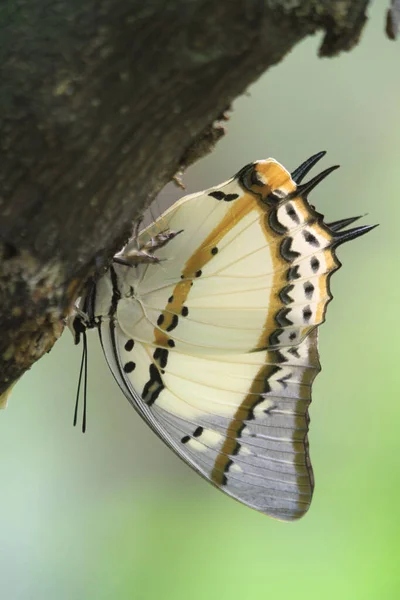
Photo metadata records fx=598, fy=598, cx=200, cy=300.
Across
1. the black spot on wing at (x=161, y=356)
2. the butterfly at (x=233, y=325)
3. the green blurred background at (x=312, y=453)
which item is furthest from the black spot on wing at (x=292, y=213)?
the green blurred background at (x=312, y=453)

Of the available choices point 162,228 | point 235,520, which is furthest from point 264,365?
point 235,520

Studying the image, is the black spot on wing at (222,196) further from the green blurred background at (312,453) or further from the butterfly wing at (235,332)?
the green blurred background at (312,453)

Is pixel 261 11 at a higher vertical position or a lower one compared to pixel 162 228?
lower

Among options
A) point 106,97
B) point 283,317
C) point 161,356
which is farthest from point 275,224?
point 106,97

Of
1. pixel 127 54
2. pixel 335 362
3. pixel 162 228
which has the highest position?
pixel 335 362

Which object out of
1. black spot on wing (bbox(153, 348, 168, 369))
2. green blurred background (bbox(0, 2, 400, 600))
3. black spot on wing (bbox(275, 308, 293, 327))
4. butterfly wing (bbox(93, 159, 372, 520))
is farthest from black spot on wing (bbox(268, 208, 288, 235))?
green blurred background (bbox(0, 2, 400, 600))

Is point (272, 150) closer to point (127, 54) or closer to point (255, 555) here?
point (255, 555)
